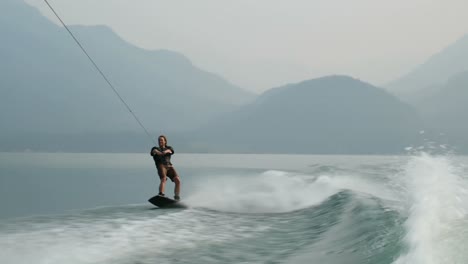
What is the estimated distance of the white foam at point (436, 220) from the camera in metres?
4.95

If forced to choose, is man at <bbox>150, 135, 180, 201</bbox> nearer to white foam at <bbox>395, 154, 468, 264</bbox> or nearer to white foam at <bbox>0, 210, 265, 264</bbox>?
white foam at <bbox>0, 210, 265, 264</bbox>

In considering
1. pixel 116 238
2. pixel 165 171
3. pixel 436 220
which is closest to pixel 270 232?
pixel 116 238

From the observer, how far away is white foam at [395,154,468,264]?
16.2 feet

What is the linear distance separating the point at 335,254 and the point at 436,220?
158 centimetres

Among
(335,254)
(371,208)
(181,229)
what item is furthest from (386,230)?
(181,229)

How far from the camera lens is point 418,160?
480 inches

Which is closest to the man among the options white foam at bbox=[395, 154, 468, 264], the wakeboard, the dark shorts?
the dark shorts

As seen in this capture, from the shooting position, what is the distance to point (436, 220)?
6.29 m

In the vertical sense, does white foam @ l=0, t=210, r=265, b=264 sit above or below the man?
below

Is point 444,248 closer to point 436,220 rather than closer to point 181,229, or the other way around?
point 436,220

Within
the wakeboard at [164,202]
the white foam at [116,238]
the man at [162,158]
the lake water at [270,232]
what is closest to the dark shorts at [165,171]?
the man at [162,158]

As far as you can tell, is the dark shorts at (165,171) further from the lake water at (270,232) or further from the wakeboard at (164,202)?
the lake water at (270,232)

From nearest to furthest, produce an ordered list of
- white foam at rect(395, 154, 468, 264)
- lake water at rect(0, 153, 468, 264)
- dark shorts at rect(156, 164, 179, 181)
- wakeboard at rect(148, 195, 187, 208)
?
white foam at rect(395, 154, 468, 264), lake water at rect(0, 153, 468, 264), wakeboard at rect(148, 195, 187, 208), dark shorts at rect(156, 164, 179, 181)

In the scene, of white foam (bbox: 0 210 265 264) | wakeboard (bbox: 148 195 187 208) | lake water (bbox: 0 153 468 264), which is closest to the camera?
lake water (bbox: 0 153 468 264)
